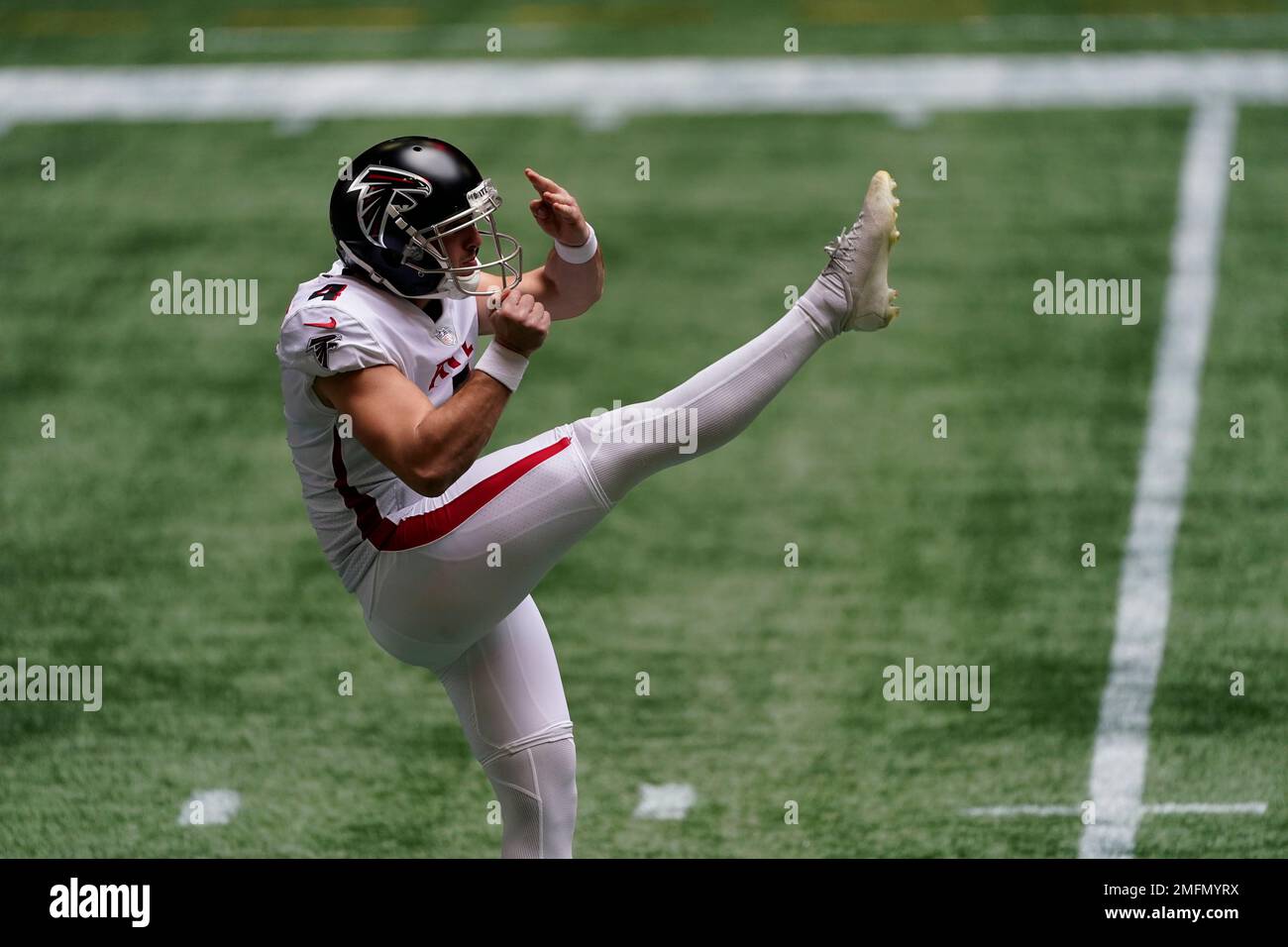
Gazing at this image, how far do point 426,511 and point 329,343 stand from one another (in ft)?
1.60

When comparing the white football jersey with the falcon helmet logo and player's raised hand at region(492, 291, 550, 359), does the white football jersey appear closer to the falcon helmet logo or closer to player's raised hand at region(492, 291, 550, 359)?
the falcon helmet logo

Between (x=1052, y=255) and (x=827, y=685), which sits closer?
(x=827, y=685)

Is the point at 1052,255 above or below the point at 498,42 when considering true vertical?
below

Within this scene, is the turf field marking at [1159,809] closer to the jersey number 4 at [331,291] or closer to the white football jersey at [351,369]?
the white football jersey at [351,369]

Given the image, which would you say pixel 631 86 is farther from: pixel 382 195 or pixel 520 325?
pixel 520 325

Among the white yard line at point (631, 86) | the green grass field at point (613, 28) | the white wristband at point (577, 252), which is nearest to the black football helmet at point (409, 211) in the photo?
the white wristband at point (577, 252)

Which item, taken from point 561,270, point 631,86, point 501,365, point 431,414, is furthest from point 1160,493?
point 631,86

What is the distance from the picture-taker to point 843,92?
1065cm

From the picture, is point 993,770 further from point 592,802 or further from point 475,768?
point 475,768

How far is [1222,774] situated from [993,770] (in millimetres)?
659

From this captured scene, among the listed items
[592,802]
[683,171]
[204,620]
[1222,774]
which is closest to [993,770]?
[1222,774]

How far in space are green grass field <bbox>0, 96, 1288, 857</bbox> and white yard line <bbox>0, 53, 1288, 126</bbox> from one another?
220 mm

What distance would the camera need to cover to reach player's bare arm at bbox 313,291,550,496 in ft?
13.0

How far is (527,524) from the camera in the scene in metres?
4.25
